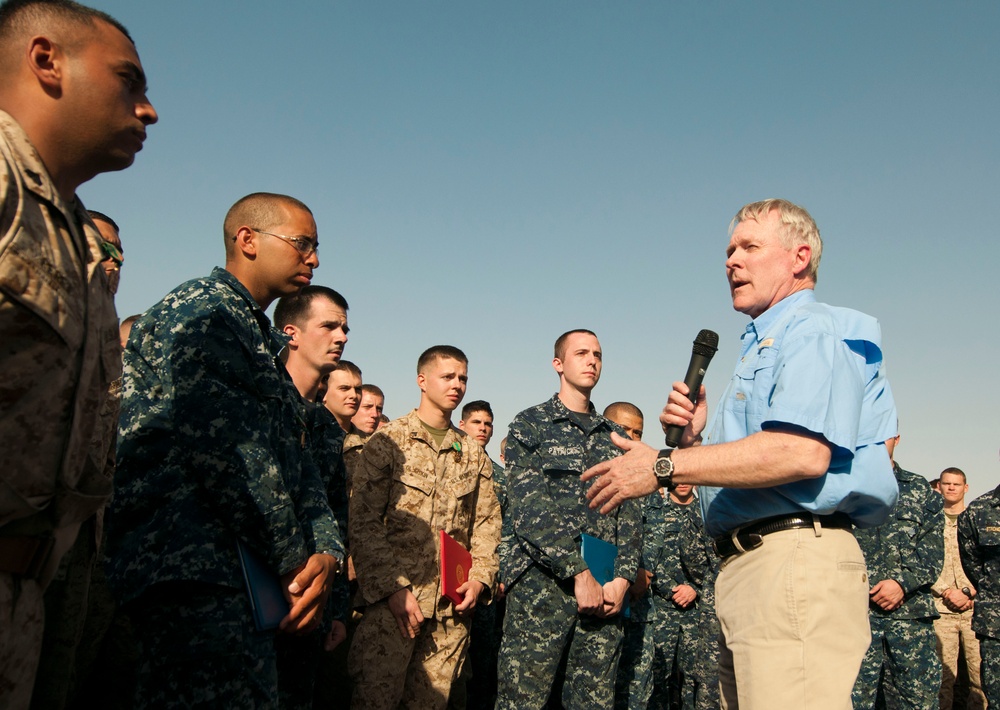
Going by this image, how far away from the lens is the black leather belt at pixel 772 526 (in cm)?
299

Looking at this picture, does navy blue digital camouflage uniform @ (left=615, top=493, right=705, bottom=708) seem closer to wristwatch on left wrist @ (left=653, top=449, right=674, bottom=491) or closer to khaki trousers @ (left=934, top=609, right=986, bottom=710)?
khaki trousers @ (left=934, top=609, right=986, bottom=710)

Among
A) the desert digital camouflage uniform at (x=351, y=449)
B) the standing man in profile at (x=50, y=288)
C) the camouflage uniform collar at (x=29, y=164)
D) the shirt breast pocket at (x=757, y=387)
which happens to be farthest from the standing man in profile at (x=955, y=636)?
the camouflage uniform collar at (x=29, y=164)

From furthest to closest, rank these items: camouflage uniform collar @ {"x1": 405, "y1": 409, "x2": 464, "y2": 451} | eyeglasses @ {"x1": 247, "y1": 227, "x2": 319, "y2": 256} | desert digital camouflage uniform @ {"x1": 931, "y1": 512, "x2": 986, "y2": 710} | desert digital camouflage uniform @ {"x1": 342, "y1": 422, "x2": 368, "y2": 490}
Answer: desert digital camouflage uniform @ {"x1": 931, "y1": 512, "x2": 986, "y2": 710} → desert digital camouflage uniform @ {"x1": 342, "y1": 422, "x2": 368, "y2": 490} → camouflage uniform collar @ {"x1": 405, "y1": 409, "x2": 464, "y2": 451} → eyeglasses @ {"x1": 247, "y1": 227, "x2": 319, "y2": 256}

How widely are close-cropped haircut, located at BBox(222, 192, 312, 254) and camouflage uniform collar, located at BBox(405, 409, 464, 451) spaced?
268cm

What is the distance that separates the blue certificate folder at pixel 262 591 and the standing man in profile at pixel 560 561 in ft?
9.32

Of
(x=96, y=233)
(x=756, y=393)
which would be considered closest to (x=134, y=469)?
(x=96, y=233)

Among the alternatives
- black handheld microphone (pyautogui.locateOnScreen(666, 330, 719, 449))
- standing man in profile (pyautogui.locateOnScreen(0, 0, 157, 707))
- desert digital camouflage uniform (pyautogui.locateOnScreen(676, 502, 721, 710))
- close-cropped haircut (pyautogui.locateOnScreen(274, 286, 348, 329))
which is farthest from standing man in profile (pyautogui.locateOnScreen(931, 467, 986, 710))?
standing man in profile (pyautogui.locateOnScreen(0, 0, 157, 707))

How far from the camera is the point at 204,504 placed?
2.76 meters

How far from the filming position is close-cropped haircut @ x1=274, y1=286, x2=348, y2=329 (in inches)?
197

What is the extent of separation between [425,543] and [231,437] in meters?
3.11

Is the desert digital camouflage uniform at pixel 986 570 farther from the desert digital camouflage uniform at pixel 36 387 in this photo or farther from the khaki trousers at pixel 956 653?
the desert digital camouflage uniform at pixel 36 387

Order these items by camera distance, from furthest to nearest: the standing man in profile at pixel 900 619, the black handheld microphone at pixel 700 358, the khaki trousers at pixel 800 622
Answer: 1. the standing man in profile at pixel 900 619
2. the black handheld microphone at pixel 700 358
3. the khaki trousers at pixel 800 622

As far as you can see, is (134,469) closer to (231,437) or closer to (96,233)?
(231,437)

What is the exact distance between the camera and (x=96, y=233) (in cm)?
206
